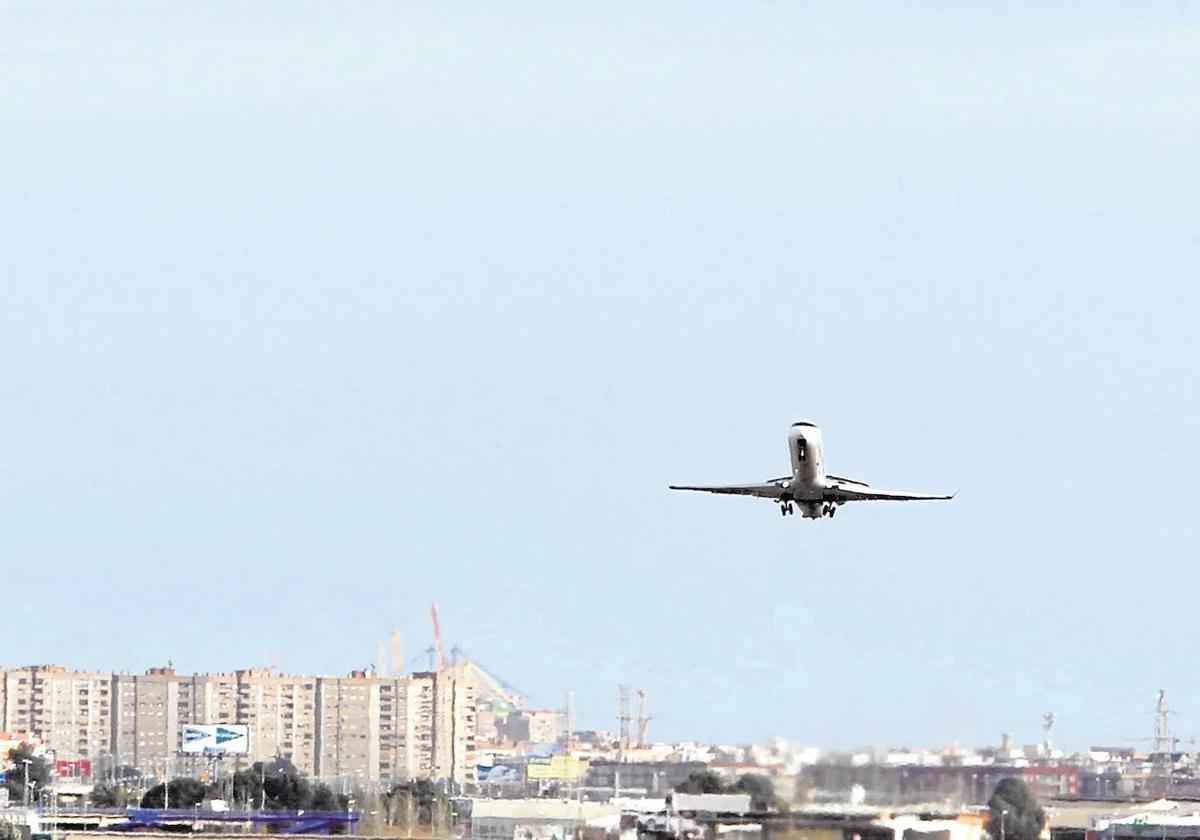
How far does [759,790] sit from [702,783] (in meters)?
25.7

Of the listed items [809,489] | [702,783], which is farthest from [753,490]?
[702,783]

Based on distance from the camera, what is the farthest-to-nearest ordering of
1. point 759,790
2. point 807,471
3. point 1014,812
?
point 1014,812 < point 759,790 < point 807,471

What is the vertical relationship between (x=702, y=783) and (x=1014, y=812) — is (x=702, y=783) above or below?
above

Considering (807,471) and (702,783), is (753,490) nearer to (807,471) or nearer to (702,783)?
(807,471)

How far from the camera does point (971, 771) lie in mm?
128250

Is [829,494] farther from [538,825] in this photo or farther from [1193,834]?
[538,825]

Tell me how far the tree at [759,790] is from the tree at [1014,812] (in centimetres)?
1095

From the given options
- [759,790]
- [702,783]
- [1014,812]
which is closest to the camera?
[759,790]

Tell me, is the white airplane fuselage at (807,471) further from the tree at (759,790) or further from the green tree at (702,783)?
the green tree at (702,783)

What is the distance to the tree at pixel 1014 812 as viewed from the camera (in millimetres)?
128875

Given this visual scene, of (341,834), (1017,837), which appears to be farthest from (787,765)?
(341,834)

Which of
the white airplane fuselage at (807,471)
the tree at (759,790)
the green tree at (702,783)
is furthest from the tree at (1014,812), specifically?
the white airplane fuselage at (807,471)

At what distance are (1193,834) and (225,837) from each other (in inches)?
2366

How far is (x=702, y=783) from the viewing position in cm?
15150
